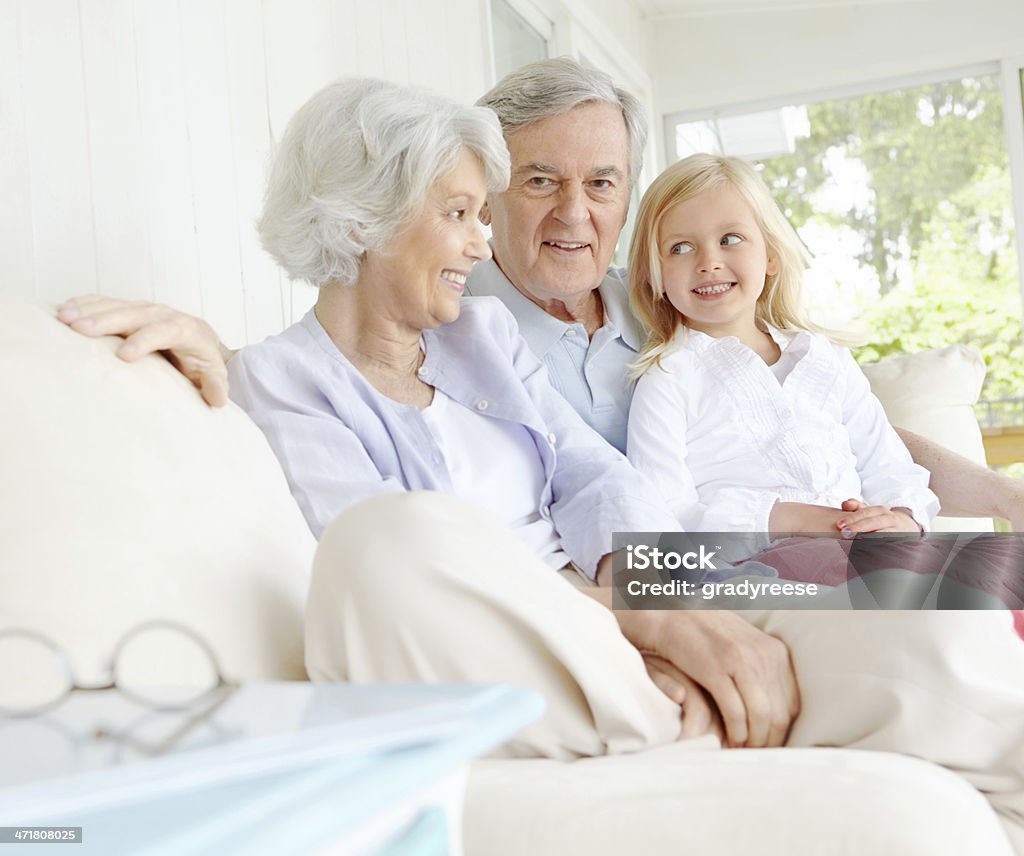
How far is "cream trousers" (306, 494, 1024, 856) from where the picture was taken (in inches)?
34.2

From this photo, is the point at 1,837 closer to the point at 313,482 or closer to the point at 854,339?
the point at 313,482

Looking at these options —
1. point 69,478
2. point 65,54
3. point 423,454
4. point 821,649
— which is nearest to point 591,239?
point 423,454

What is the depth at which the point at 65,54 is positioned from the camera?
1.73 m

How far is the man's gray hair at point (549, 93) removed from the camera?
215cm

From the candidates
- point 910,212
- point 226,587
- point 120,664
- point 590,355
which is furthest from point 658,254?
point 910,212

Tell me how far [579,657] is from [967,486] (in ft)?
4.52

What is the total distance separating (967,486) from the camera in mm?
2049

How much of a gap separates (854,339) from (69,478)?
1649 mm

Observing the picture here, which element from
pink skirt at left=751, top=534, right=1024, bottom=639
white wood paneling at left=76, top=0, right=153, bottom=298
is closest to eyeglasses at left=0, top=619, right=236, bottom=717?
pink skirt at left=751, top=534, right=1024, bottom=639

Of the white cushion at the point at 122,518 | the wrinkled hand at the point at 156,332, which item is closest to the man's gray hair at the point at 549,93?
the wrinkled hand at the point at 156,332

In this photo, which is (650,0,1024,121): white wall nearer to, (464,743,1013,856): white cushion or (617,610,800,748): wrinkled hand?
(617,610,800,748): wrinkled hand

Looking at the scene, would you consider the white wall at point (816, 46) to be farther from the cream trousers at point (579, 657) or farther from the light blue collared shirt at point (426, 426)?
the cream trousers at point (579, 657)

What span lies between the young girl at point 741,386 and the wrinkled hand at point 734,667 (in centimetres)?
64

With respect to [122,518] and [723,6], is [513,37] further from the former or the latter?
[122,518]
